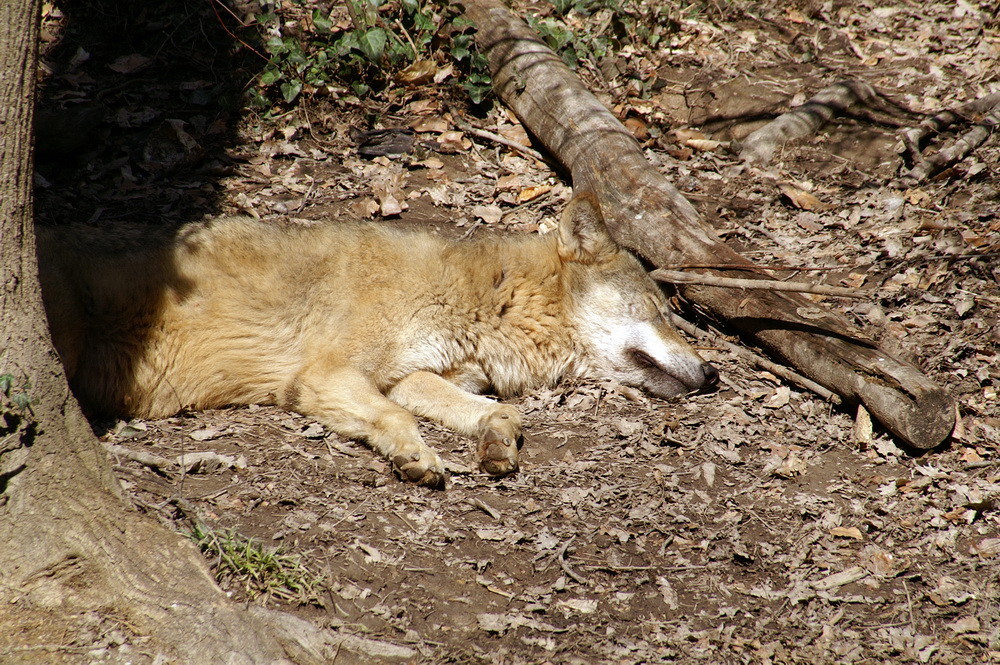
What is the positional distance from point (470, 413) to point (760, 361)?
2.27 metres

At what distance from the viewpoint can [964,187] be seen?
20.7 ft

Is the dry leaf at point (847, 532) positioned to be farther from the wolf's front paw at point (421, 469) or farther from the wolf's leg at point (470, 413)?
the wolf's front paw at point (421, 469)

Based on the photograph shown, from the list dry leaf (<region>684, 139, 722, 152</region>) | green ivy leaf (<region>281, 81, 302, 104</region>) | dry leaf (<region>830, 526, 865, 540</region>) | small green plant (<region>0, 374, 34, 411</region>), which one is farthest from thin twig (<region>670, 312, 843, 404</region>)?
green ivy leaf (<region>281, 81, 302, 104</region>)

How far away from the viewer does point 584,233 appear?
A: 17.8 feet

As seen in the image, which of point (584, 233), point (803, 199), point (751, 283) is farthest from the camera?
point (803, 199)

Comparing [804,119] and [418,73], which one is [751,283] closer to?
[804,119]

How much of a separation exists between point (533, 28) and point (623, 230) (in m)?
3.27

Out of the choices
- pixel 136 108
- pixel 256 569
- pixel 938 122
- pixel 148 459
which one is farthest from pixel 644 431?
pixel 136 108

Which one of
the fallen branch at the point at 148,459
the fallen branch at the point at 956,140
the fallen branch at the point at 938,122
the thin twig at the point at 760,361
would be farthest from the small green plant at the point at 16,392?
the fallen branch at the point at 938,122

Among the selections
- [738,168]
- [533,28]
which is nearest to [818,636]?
[738,168]

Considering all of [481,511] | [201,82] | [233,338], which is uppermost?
[201,82]

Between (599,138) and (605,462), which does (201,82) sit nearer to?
(599,138)

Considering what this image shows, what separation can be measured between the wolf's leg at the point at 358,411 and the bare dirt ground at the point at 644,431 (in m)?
0.12

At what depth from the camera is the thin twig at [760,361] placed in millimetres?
4910
